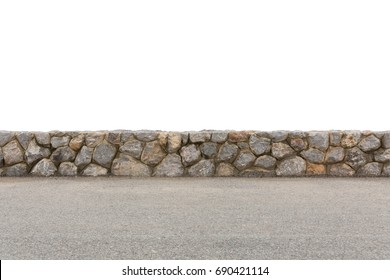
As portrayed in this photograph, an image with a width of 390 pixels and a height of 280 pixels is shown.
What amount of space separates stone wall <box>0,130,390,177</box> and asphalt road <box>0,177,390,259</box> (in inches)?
14.6

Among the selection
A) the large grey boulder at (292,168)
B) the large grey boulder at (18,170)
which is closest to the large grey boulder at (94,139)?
the large grey boulder at (18,170)

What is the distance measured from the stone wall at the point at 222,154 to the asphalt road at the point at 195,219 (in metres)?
0.37

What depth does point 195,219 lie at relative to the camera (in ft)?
11.8

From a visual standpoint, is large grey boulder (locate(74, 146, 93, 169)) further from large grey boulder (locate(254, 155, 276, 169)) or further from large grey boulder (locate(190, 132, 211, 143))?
large grey boulder (locate(254, 155, 276, 169))

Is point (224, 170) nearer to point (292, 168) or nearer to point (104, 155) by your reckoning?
point (292, 168)

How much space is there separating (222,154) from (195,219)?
2.47m

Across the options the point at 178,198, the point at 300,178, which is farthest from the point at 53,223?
the point at 300,178

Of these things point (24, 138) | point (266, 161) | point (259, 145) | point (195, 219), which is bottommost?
point (195, 219)

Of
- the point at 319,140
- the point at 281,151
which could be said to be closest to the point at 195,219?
the point at 281,151

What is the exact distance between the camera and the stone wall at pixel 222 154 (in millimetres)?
5992

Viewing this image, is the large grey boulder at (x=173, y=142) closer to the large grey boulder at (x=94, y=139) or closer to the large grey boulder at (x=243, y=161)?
the large grey boulder at (x=243, y=161)

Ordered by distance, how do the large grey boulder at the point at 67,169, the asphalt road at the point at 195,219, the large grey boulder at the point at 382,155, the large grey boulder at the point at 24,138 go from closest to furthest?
the asphalt road at the point at 195,219 → the large grey boulder at the point at 382,155 → the large grey boulder at the point at 67,169 → the large grey boulder at the point at 24,138

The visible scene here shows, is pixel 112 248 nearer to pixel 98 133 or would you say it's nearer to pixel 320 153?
pixel 98 133

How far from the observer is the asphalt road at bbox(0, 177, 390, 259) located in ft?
9.09
